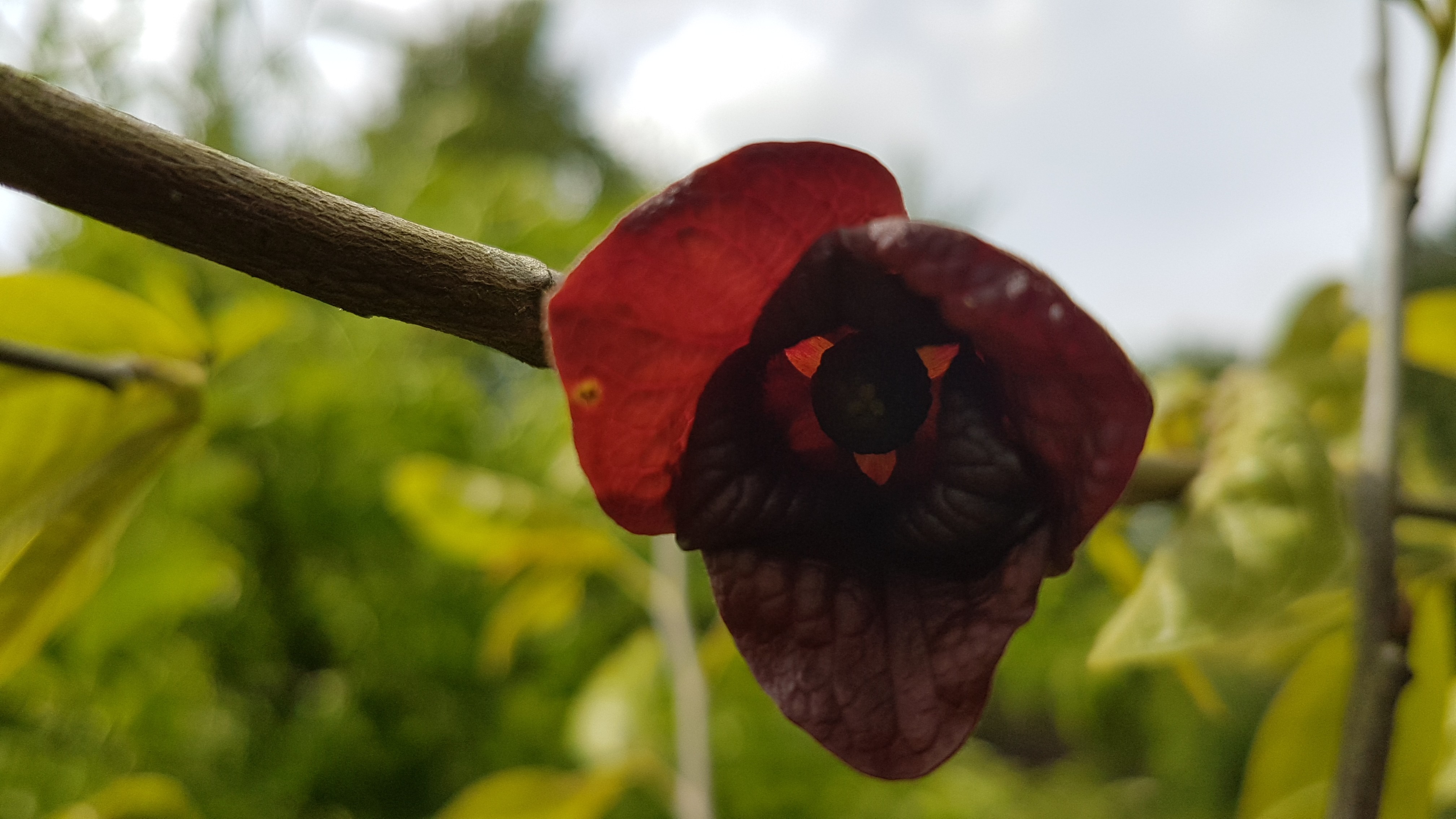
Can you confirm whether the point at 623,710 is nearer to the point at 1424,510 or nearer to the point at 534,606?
the point at 534,606

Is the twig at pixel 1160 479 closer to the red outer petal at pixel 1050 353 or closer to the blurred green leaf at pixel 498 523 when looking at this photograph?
the red outer petal at pixel 1050 353

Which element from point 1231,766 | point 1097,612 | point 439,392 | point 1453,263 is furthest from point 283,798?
point 1453,263

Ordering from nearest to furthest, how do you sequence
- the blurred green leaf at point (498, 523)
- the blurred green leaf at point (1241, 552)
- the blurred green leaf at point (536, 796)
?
the blurred green leaf at point (1241, 552) < the blurred green leaf at point (536, 796) < the blurred green leaf at point (498, 523)

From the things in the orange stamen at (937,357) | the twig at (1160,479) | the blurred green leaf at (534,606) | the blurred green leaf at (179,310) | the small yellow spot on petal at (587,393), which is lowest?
the blurred green leaf at (534,606)

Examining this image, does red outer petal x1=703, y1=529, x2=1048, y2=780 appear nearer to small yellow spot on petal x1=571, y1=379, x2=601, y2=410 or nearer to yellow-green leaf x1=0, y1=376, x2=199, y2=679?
small yellow spot on petal x1=571, y1=379, x2=601, y2=410

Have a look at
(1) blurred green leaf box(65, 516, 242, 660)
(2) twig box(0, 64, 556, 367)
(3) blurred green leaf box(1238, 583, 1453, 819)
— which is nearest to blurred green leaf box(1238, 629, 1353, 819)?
(3) blurred green leaf box(1238, 583, 1453, 819)

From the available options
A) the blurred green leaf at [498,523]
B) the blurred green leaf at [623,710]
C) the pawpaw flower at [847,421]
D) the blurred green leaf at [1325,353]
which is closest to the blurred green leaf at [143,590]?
the blurred green leaf at [498,523]

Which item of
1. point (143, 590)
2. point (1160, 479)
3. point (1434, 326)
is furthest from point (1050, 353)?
point (143, 590)

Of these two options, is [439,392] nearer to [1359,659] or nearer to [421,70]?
[1359,659]
